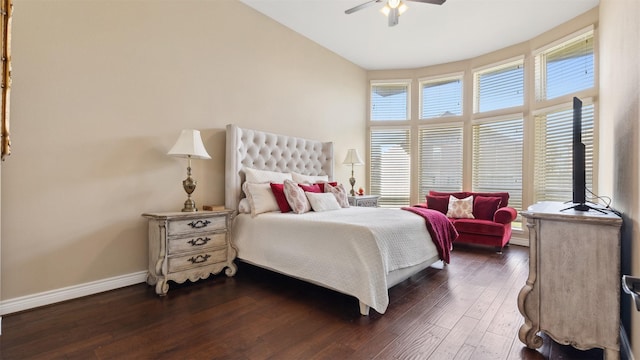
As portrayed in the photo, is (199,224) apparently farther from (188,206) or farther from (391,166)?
(391,166)

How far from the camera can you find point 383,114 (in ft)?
19.6

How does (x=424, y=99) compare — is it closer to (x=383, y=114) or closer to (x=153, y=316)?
(x=383, y=114)

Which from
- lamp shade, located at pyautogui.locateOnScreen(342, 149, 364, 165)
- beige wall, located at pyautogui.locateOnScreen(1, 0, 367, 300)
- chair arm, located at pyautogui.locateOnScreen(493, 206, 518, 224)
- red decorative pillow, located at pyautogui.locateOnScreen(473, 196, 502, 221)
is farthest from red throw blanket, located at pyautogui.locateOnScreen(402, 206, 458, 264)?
beige wall, located at pyautogui.locateOnScreen(1, 0, 367, 300)

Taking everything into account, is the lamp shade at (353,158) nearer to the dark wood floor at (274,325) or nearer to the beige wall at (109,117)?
the beige wall at (109,117)

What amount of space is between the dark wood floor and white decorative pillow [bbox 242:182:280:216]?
2.52 ft

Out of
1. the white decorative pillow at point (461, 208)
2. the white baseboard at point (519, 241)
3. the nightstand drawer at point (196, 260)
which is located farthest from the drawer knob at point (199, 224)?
the white baseboard at point (519, 241)

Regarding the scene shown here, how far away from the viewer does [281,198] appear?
3256 mm

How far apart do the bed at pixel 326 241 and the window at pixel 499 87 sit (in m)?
3.24

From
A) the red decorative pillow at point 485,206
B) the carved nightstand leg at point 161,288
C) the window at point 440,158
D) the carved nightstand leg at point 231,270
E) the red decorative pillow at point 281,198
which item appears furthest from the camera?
the window at point 440,158

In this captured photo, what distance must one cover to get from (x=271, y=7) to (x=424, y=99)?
3.40 m

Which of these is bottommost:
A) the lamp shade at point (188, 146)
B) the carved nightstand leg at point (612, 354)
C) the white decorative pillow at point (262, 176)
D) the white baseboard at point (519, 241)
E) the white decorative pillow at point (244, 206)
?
the white baseboard at point (519, 241)

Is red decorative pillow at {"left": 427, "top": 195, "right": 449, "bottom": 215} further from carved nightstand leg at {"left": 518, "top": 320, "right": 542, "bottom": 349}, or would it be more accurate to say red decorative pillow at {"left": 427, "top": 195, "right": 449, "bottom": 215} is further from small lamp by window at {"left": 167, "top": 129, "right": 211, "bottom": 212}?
small lamp by window at {"left": 167, "top": 129, "right": 211, "bottom": 212}

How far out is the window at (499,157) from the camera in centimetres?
482

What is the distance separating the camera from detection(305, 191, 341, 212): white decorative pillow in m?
3.27
